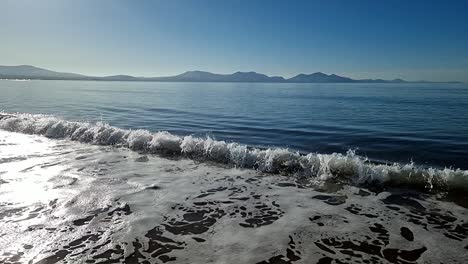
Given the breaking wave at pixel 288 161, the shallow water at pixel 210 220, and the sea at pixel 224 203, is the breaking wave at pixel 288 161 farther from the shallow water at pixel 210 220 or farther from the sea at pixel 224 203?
the shallow water at pixel 210 220

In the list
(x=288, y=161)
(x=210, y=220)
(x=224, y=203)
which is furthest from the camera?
(x=288, y=161)

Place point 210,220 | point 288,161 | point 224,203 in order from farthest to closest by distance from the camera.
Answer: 1. point 288,161
2. point 224,203
3. point 210,220

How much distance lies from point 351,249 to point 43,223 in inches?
280

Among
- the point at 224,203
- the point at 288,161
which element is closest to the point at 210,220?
the point at 224,203

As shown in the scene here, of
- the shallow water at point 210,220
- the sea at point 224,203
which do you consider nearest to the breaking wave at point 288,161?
the sea at point 224,203

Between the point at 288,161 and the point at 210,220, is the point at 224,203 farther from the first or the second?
the point at 288,161

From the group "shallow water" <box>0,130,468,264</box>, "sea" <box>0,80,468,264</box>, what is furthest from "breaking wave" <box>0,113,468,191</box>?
"shallow water" <box>0,130,468,264</box>

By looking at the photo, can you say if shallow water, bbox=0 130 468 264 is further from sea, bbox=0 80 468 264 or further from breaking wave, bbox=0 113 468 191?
breaking wave, bbox=0 113 468 191

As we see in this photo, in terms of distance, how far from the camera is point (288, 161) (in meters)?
13.8

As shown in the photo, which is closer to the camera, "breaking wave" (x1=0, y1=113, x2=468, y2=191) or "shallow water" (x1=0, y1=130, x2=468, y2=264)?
"shallow water" (x1=0, y1=130, x2=468, y2=264)

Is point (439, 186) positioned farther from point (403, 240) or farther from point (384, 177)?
point (403, 240)

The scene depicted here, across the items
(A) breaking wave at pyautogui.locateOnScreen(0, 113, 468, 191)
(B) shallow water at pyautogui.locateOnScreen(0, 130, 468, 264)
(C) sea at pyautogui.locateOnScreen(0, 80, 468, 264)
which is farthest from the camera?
(A) breaking wave at pyautogui.locateOnScreen(0, 113, 468, 191)

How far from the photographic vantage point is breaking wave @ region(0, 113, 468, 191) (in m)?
11.5

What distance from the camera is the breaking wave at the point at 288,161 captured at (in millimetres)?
11492
